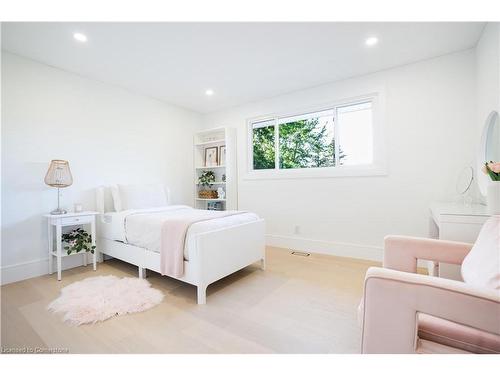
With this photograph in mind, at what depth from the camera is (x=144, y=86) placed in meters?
3.41

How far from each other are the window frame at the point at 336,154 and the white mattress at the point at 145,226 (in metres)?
1.33

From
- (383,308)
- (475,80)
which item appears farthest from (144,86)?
(475,80)

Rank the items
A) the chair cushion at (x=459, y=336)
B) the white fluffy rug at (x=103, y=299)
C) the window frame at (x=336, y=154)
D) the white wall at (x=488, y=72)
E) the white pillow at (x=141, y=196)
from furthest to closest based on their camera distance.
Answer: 1. the white pillow at (x=141, y=196)
2. the window frame at (x=336, y=154)
3. the white wall at (x=488, y=72)
4. the white fluffy rug at (x=103, y=299)
5. the chair cushion at (x=459, y=336)

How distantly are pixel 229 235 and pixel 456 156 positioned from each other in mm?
2655

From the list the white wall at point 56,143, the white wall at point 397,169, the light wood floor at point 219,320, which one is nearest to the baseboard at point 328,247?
the white wall at point 397,169

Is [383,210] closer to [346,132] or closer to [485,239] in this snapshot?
[346,132]

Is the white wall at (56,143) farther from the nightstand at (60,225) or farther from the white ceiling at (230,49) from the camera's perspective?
the white ceiling at (230,49)

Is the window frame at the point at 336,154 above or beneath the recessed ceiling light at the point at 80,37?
beneath

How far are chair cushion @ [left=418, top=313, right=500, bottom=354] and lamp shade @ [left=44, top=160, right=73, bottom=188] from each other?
11.0 ft

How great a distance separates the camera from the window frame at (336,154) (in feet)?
9.99

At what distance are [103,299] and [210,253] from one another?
3.27 ft

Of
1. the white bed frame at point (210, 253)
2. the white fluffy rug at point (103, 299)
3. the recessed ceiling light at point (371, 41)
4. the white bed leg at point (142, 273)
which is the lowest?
the white fluffy rug at point (103, 299)

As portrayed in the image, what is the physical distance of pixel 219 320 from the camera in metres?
1.76

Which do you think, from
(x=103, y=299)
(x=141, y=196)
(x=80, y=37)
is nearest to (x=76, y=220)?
(x=141, y=196)
